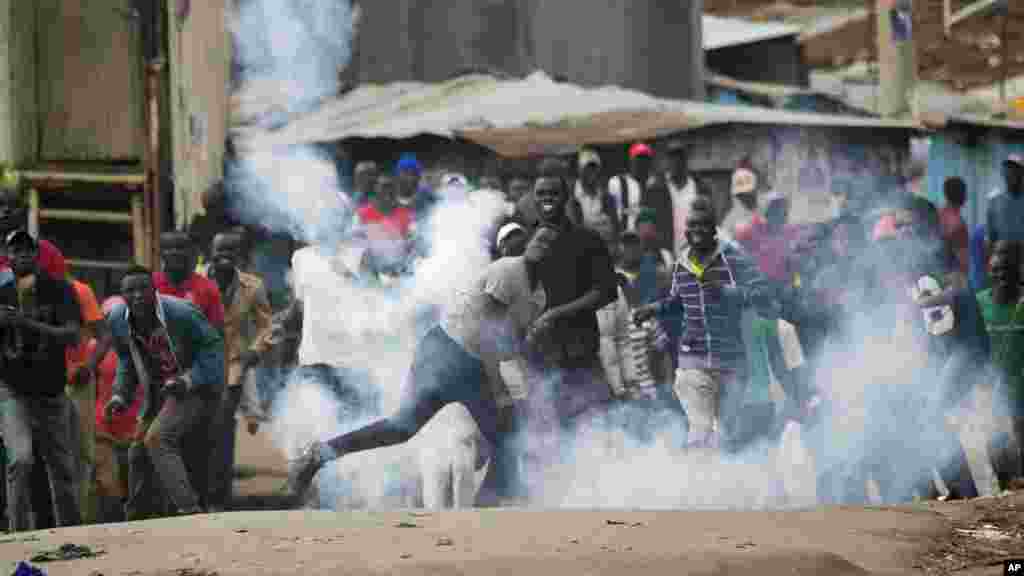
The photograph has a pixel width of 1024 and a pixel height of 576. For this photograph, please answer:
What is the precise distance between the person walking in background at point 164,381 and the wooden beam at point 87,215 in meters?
4.49

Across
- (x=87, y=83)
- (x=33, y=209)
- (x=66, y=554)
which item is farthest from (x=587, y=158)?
(x=66, y=554)

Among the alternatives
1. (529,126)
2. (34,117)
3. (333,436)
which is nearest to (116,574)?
(333,436)

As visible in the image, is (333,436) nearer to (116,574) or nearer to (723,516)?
(723,516)

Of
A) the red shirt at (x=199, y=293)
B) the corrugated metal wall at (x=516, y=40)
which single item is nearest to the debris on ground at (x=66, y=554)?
the red shirt at (x=199, y=293)

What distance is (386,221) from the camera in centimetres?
1048

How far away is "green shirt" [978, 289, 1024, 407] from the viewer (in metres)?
10.2

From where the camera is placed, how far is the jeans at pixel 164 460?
8883 millimetres

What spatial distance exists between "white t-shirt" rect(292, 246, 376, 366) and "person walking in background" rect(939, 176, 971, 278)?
5.42m

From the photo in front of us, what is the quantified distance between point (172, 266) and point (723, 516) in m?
3.41

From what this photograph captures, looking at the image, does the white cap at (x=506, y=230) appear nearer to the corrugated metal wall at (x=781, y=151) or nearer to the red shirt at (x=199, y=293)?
the red shirt at (x=199, y=293)

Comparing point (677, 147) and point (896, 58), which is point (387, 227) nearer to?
point (677, 147)

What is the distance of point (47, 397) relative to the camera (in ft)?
28.4

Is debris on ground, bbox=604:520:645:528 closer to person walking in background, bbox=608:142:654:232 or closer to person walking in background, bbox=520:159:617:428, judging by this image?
person walking in background, bbox=520:159:617:428

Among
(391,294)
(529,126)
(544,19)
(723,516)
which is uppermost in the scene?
(544,19)
